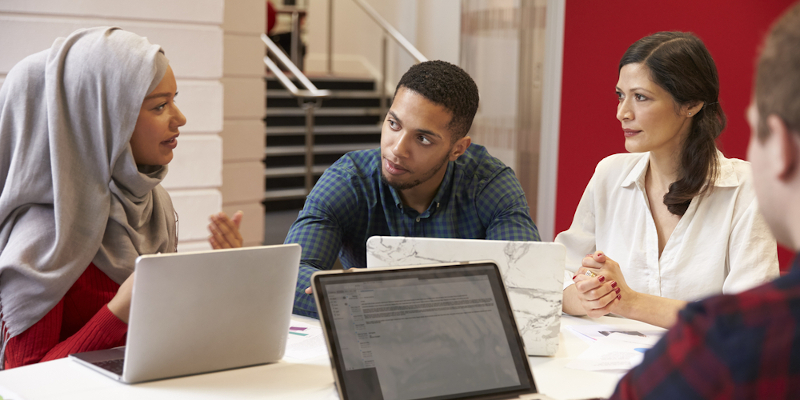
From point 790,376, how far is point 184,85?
3224mm

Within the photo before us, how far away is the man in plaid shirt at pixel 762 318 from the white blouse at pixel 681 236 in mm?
1204

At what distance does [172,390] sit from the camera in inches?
45.0

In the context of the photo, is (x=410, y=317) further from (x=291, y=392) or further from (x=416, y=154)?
(x=416, y=154)

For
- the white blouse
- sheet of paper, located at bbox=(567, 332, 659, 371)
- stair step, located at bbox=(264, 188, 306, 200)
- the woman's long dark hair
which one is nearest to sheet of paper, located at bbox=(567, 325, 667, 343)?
sheet of paper, located at bbox=(567, 332, 659, 371)

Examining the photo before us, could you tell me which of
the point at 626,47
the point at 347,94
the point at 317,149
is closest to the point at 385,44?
the point at 347,94

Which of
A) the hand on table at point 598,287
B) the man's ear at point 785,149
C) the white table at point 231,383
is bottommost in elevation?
the white table at point 231,383

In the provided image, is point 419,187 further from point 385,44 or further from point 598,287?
point 385,44

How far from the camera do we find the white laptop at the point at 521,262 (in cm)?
133

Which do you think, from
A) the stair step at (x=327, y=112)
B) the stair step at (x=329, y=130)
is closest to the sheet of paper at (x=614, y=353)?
the stair step at (x=329, y=130)

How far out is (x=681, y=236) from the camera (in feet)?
6.27

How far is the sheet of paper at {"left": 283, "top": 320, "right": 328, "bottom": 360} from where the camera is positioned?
4.45 ft

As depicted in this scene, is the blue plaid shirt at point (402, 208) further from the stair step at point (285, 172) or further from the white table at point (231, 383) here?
the stair step at point (285, 172)

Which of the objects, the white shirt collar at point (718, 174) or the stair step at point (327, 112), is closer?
the white shirt collar at point (718, 174)

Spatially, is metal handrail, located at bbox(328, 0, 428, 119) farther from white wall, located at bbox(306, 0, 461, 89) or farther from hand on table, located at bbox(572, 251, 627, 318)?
hand on table, located at bbox(572, 251, 627, 318)
